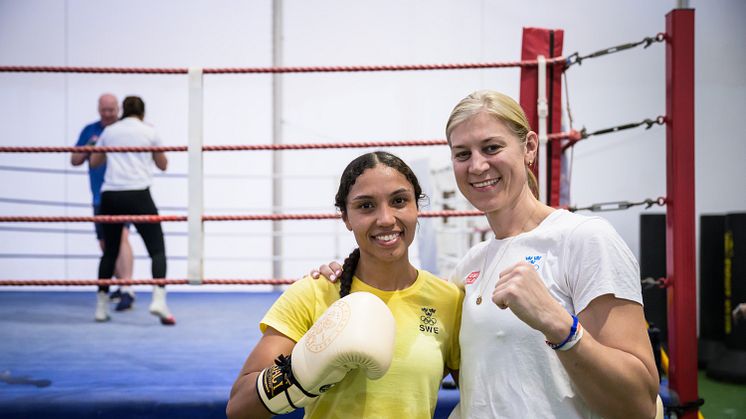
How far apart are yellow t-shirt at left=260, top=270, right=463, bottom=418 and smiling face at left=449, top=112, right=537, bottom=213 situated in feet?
0.70

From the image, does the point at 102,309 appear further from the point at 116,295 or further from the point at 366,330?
the point at 366,330

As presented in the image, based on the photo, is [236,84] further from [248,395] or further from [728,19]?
[248,395]

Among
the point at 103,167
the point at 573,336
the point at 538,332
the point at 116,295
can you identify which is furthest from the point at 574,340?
the point at 116,295

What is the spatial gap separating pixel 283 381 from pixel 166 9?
513cm

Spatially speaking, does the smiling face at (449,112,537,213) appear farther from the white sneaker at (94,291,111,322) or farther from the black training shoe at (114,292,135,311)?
the black training shoe at (114,292,135,311)

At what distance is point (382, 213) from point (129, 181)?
236cm

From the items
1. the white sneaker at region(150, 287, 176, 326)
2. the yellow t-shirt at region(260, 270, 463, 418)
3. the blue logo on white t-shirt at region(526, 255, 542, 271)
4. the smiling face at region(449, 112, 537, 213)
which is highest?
the smiling face at region(449, 112, 537, 213)

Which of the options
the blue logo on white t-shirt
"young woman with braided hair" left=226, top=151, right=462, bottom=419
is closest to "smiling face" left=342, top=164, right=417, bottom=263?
"young woman with braided hair" left=226, top=151, right=462, bottom=419

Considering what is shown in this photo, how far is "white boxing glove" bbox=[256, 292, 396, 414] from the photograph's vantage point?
922mm

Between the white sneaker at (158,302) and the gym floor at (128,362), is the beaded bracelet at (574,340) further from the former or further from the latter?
the white sneaker at (158,302)

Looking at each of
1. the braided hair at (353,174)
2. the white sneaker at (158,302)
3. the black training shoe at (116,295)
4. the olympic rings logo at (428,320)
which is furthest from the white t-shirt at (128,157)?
the olympic rings logo at (428,320)

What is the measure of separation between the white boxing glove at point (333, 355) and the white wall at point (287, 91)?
13.3 ft

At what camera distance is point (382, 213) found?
104 centimetres

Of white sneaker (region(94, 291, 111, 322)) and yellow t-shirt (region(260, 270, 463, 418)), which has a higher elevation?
yellow t-shirt (region(260, 270, 463, 418))
